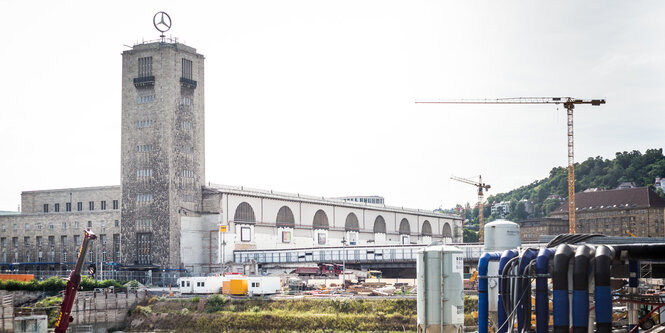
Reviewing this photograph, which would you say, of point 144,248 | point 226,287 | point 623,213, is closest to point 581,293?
point 226,287

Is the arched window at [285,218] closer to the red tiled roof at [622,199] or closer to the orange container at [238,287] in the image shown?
the orange container at [238,287]

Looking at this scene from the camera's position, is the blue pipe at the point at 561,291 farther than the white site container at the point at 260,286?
No

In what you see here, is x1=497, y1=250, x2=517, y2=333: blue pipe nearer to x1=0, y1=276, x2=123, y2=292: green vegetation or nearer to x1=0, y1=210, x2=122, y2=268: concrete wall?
x1=0, y1=276, x2=123, y2=292: green vegetation

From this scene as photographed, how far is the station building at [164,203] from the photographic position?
4163 inches

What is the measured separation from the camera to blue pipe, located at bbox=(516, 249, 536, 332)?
1270 inches

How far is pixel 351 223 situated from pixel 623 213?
3433 inches

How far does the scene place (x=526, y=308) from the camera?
1286 inches

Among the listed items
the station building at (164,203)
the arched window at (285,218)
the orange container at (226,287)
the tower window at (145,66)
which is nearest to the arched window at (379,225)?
the station building at (164,203)

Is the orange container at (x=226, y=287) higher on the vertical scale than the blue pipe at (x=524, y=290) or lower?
lower

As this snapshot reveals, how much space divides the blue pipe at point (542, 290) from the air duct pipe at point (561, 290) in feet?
3.68

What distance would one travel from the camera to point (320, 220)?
408ft

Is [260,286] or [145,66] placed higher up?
[145,66]

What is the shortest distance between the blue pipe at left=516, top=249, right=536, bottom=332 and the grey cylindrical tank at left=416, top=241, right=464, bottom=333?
8.53 feet

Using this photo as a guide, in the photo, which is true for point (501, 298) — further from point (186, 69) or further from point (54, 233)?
point (54, 233)
